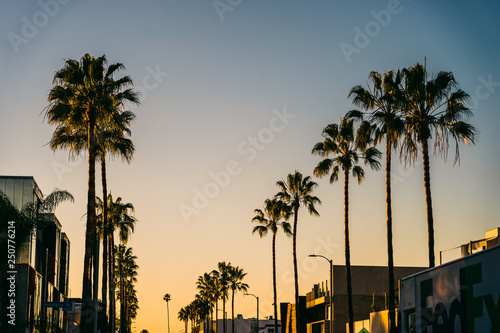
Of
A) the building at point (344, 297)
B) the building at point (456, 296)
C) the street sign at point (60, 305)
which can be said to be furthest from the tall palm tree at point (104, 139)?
the building at point (344, 297)

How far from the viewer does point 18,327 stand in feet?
110

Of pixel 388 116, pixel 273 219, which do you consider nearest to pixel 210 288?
pixel 273 219

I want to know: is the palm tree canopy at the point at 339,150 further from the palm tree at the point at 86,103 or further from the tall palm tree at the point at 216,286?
the tall palm tree at the point at 216,286

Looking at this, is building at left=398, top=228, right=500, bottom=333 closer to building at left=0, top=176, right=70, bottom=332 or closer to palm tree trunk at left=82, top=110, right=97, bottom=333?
palm tree trunk at left=82, top=110, right=97, bottom=333

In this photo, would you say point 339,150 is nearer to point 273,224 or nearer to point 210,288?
point 273,224

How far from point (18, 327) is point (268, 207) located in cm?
4236

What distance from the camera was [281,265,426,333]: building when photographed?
66.2 m

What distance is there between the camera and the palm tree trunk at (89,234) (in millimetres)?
31453

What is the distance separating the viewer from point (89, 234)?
31672mm

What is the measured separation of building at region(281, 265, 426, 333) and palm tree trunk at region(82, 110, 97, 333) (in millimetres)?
37197

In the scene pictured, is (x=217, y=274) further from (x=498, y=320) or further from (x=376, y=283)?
(x=498, y=320)

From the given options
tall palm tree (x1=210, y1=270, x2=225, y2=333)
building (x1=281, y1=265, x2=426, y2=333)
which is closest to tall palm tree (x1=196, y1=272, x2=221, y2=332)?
tall palm tree (x1=210, y1=270, x2=225, y2=333)

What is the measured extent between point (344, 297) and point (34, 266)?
34245 mm

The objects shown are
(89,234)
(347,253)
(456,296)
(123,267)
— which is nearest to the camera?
(456,296)
